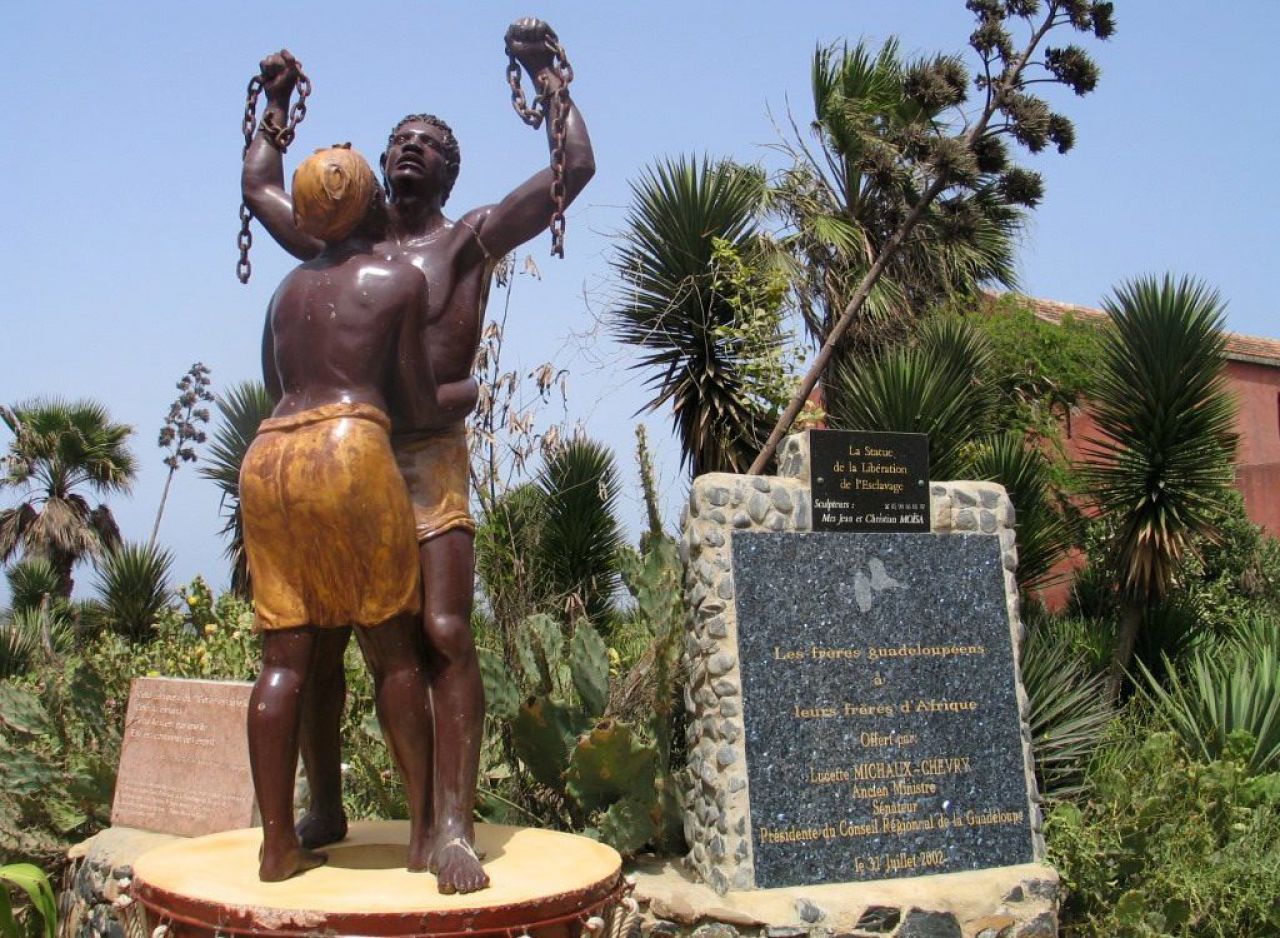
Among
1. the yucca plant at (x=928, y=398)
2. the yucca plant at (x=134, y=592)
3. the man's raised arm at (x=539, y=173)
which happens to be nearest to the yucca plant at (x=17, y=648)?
the yucca plant at (x=134, y=592)

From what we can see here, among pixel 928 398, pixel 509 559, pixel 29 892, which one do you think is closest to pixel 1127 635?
pixel 928 398

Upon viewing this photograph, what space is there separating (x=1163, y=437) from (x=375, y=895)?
709 cm

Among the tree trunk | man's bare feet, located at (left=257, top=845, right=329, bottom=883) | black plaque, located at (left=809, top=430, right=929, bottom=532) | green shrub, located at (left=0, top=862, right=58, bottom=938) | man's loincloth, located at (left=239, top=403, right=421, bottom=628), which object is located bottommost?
green shrub, located at (left=0, top=862, right=58, bottom=938)

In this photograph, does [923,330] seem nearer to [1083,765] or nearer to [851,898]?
[1083,765]

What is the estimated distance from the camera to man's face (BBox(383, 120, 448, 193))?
382 cm

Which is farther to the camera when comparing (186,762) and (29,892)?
(186,762)

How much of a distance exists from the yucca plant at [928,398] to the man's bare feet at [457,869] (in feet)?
19.5

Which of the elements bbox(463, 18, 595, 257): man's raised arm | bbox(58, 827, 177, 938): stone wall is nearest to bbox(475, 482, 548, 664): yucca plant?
bbox(58, 827, 177, 938): stone wall

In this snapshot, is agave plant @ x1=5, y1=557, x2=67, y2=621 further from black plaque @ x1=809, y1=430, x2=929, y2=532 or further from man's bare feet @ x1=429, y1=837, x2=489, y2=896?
man's bare feet @ x1=429, y1=837, x2=489, y2=896

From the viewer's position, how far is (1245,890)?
17.9 feet

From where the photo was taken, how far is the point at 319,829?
3.80 m

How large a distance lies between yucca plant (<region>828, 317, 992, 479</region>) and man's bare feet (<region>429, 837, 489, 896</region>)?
5.94m

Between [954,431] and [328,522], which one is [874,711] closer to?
[328,522]

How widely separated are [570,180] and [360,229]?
61 cm
